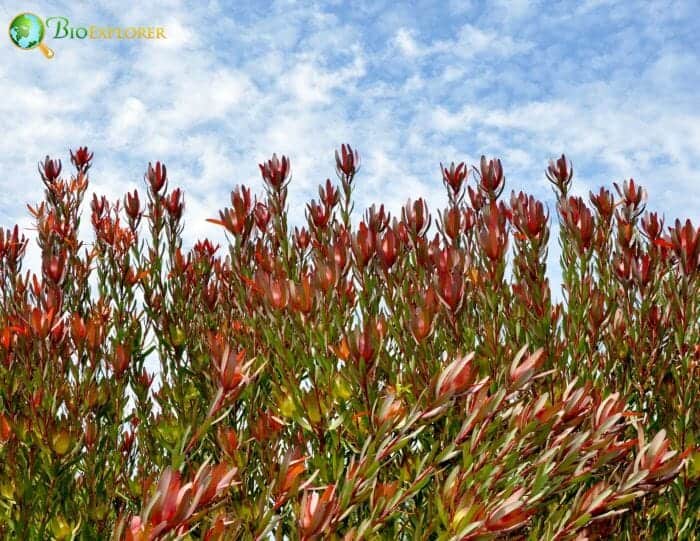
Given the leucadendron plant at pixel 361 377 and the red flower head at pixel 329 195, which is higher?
the red flower head at pixel 329 195

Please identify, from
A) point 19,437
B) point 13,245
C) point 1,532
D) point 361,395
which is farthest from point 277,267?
point 13,245

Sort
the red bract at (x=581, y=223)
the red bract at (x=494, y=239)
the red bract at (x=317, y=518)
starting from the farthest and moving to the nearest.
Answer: the red bract at (x=581, y=223) → the red bract at (x=494, y=239) → the red bract at (x=317, y=518)

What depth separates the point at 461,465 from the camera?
98.8 inches

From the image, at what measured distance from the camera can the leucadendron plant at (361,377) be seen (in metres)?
2.32

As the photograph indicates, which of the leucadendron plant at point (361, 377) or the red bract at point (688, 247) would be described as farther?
the red bract at point (688, 247)

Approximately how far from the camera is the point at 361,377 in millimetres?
2449

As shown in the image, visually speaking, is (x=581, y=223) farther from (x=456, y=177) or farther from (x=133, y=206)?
(x=133, y=206)

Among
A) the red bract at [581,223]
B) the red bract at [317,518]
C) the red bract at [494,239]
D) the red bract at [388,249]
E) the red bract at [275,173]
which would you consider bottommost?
the red bract at [317,518]

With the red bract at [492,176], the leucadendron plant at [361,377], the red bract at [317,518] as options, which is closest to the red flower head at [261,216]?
the leucadendron plant at [361,377]

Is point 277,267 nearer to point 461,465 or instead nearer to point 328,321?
point 328,321

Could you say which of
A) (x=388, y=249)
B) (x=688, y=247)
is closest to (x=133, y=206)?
(x=388, y=249)

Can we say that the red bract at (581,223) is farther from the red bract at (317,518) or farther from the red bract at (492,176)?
the red bract at (317,518)

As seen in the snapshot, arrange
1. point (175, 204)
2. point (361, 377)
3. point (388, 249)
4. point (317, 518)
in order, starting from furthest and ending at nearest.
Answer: point (175, 204), point (388, 249), point (361, 377), point (317, 518)

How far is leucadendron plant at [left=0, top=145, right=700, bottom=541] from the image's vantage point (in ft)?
7.61
